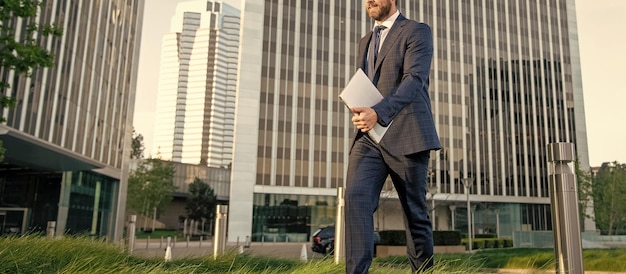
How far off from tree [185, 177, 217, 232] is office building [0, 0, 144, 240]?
1104 inches

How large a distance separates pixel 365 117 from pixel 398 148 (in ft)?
1.20

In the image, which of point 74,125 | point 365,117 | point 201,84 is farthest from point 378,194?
point 201,84

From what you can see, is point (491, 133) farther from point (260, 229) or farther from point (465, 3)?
point (260, 229)

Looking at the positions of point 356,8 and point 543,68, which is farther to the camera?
point 543,68

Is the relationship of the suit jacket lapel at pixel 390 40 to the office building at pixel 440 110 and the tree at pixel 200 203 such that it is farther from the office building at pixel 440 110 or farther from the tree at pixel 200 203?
the tree at pixel 200 203

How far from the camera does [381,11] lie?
3201 mm

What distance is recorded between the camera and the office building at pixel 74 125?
2041 cm

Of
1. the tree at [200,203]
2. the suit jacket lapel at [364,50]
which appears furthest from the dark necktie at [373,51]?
the tree at [200,203]

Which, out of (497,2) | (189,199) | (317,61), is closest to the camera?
(317,61)

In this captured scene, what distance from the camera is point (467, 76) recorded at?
52.9 meters

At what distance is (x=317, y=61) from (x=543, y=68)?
97.7 feet

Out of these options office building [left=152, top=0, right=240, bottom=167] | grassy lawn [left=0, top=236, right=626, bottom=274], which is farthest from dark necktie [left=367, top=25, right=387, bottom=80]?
office building [left=152, top=0, right=240, bottom=167]

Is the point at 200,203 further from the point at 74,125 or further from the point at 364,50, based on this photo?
the point at 364,50

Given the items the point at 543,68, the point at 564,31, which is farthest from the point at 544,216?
the point at 564,31
